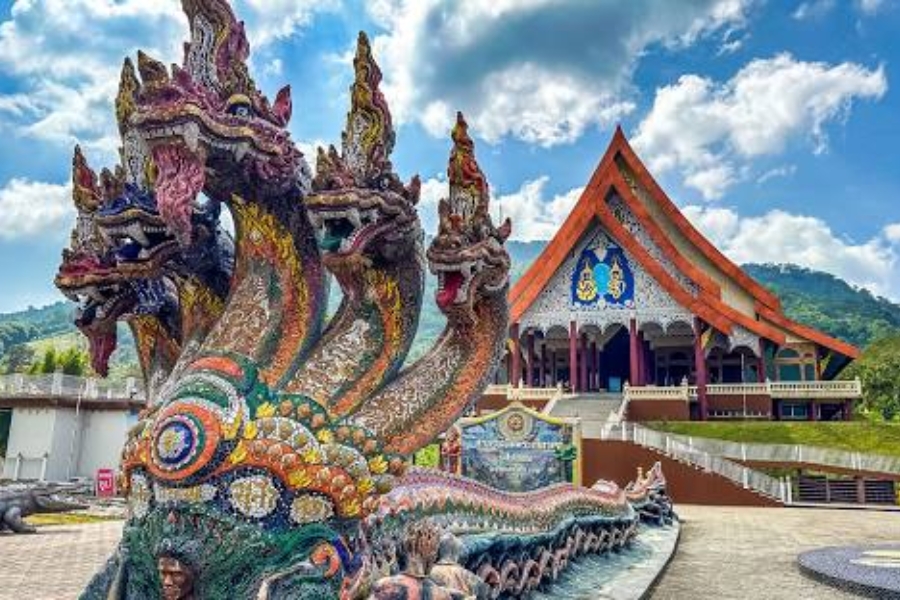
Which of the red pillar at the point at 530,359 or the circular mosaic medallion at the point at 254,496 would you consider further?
the red pillar at the point at 530,359

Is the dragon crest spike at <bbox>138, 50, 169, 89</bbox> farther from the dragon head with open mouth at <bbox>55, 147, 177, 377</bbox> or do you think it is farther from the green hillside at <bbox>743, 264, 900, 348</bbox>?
the green hillside at <bbox>743, 264, 900, 348</bbox>

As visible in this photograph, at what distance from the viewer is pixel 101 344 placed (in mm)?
3799

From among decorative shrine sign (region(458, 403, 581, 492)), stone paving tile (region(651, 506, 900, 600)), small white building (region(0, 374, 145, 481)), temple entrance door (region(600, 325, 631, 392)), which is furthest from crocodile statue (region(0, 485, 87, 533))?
temple entrance door (region(600, 325, 631, 392))

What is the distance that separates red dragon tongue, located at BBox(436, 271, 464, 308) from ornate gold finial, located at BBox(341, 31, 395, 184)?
2.07ft

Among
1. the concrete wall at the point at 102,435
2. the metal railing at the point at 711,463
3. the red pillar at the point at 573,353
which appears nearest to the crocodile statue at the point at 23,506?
the concrete wall at the point at 102,435

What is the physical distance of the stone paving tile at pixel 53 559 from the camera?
6.07 m

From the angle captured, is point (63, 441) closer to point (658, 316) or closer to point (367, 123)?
point (658, 316)

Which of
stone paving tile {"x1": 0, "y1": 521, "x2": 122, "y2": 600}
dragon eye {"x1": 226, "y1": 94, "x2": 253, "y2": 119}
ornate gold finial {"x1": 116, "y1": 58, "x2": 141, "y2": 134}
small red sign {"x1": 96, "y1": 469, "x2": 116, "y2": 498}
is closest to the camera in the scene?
dragon eye {"x1": 226, "y1": 94, "x2": 253, "y2": 119}

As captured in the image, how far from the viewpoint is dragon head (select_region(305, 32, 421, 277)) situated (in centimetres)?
320

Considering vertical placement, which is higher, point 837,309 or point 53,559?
point 837,309

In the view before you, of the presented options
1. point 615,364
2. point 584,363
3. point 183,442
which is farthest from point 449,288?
point 615,364

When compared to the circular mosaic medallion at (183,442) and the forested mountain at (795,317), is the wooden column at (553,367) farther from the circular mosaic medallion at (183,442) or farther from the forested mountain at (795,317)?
the circular mosaic medallion at (183,442)

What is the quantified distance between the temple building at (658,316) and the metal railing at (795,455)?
13.4ft

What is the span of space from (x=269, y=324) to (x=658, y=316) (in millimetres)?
20400
